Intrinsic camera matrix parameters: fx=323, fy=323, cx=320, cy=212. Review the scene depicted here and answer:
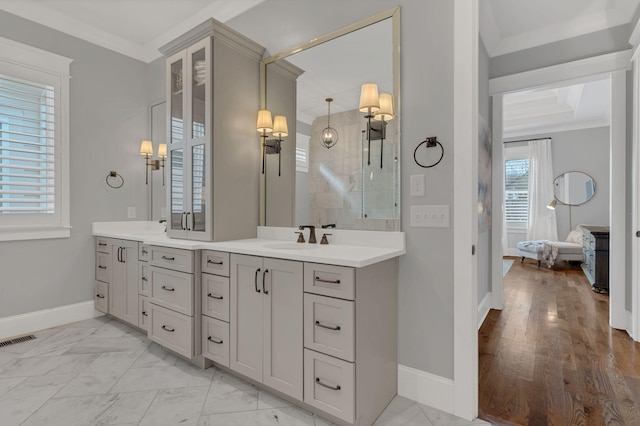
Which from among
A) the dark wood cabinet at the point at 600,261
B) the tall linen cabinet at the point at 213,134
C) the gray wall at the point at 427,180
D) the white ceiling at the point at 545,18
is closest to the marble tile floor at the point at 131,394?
the gray wall at the point at 427,180

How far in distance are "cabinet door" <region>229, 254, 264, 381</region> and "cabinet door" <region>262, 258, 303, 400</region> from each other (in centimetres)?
5

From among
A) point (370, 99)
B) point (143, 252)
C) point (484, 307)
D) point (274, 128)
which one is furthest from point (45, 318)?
point (484, 307)

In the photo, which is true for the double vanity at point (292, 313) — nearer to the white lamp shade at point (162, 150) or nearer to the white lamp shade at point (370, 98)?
the white lamp shade at point (370, 98)

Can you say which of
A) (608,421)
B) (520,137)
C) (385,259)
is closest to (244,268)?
(385,259)

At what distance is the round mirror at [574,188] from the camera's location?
6734 millimetres

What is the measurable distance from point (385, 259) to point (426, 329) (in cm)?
51

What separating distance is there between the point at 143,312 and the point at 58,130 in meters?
1.96

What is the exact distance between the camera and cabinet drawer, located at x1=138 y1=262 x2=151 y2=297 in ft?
8.69

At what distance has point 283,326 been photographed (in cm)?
182

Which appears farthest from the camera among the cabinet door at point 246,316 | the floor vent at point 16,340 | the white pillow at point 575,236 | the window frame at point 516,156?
the window frame at point 516,156

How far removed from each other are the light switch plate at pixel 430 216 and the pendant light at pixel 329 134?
2.51 feet

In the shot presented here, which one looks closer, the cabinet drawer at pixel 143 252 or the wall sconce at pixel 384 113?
the wall sconce at pixel 384 113

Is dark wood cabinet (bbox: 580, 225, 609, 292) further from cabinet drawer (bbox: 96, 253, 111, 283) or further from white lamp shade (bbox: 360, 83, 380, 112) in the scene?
cabinet drawer (bbox: 96, 253, 111, 283)

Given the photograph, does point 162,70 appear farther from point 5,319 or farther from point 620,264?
point 620,264
